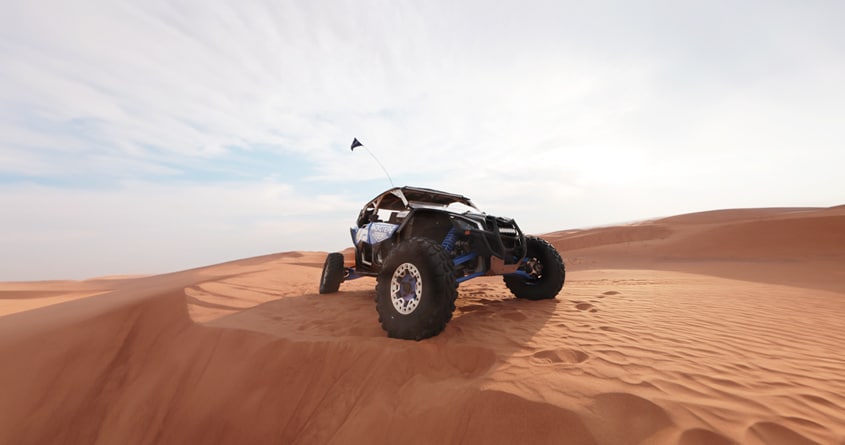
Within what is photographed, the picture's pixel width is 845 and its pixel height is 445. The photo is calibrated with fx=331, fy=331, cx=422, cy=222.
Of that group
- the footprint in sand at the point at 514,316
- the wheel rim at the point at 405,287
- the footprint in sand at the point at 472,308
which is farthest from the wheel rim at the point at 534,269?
the wheel rim at the point at 405,287

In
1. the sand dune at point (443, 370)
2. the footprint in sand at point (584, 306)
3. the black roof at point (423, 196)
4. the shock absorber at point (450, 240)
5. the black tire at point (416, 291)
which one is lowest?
the sand dune at point (443, 370)

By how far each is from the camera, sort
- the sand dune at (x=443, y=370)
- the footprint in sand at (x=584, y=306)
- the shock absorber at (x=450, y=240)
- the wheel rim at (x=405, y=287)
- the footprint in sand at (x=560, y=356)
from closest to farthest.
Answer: the sand dune at (x=443, y=370) < the footprint in sand at (x=560, y=356) < the wheel rim at (x=405, y=287) < the shock absorber at (x=450, y=240) < the footprint in sand at (x=584, y=306)

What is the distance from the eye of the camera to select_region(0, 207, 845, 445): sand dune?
7.02 feet

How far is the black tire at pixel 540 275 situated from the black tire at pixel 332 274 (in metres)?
3.54

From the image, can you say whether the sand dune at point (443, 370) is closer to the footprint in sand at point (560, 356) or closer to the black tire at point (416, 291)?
the footprint in sand at point (560, 356)

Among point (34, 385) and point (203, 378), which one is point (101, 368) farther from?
point (203, 378)

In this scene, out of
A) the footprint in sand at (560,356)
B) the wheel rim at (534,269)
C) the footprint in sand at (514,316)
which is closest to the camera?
the footprint in sand at (560,356)

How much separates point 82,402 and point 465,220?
523 cm

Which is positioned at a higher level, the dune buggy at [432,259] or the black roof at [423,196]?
the black roof at [423,196]

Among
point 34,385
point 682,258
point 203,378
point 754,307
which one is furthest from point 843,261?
point 34,385

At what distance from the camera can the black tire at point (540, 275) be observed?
5.41m

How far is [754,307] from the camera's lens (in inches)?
192

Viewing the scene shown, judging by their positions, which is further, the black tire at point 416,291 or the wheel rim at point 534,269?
the wheel rim at point 534,269

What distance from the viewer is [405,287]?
3941mm
